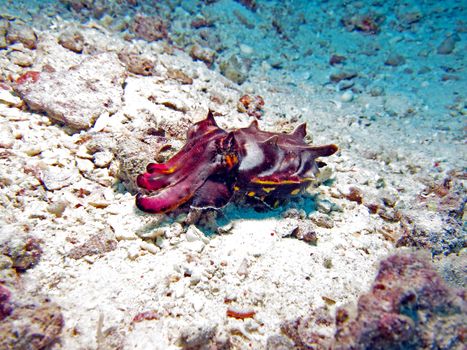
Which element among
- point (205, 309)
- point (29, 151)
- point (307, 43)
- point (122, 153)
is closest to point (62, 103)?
point (29, 151)

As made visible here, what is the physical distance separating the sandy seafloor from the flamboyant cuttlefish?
360mm

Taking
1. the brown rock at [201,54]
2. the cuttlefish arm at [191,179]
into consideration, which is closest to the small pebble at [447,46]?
the brown rock at [201,54]

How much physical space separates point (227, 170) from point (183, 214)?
0.72m

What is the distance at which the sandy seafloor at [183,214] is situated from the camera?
9.46 ft

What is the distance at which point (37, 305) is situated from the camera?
246 cm

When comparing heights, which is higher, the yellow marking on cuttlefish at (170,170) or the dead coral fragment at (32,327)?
the yellow marking on cuttlefish at (170,170)

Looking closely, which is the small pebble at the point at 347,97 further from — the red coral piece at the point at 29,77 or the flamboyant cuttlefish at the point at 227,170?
the red coral piece at the point at 29,77

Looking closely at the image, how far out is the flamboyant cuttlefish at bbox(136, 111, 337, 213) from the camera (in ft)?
10.8

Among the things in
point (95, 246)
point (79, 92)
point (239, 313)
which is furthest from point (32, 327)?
point (79, 92)

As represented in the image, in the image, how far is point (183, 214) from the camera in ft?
11.7

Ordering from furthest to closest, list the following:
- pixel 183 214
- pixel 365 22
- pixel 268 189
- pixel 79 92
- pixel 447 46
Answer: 1. pixel 365 22
2. pixel 447 46
3. pixel 79 92
4. pixel 268 189
5. pixel 183 214

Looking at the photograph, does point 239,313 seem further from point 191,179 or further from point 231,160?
point 231,160

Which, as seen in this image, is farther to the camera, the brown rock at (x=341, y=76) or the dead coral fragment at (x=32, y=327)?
the brown rock at (x=341, y=76)

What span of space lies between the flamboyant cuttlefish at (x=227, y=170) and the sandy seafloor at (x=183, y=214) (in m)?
0.36
